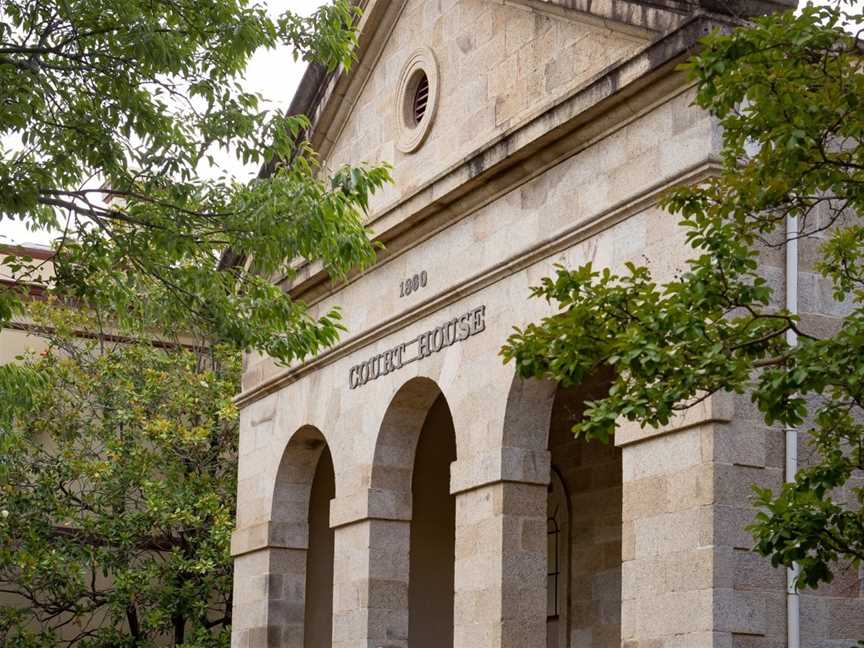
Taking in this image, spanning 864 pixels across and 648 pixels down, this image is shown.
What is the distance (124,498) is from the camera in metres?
27.5

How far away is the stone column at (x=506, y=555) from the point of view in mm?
16203

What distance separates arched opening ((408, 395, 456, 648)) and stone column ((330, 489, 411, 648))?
137 inches

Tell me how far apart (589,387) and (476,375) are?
315 centimetres

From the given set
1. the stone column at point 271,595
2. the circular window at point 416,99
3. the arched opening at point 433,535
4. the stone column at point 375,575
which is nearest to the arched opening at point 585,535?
the arched opening at point 433,535

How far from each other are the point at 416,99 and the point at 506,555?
5835mm

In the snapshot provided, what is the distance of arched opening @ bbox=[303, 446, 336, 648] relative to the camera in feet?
76.1

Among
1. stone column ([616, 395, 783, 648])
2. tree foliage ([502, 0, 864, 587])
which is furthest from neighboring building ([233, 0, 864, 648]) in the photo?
tree foliage ([502, 0, 864, 587])

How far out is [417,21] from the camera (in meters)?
19.6

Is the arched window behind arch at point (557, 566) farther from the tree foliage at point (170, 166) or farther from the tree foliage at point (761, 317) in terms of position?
the tree foliage at point (761, 317)

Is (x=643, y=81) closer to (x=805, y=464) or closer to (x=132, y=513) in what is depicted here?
(x=805, y=464)

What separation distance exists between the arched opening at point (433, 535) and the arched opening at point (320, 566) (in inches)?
47.5

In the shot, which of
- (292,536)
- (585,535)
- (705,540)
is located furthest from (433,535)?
(705,540)

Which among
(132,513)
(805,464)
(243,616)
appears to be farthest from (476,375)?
(132,513)

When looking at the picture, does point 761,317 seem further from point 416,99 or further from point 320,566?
point 320,566
